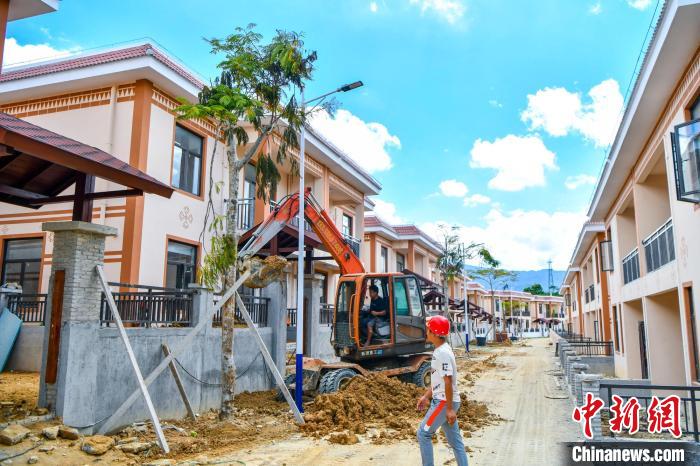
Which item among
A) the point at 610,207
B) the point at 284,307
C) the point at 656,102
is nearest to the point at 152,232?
the point at 284,307

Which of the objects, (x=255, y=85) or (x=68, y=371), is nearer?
(x=68, y=371)

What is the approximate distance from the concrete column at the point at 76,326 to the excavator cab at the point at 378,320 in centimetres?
581

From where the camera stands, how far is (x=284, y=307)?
45.7 feet

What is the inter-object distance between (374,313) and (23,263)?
9712 mm

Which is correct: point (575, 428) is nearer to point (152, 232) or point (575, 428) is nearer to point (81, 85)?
point (152, 232)

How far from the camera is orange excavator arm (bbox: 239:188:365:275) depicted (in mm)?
11771

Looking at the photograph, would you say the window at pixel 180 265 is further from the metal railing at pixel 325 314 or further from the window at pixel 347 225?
the window at pixel 347 225

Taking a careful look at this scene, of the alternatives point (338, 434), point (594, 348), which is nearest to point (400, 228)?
point (594, 348)

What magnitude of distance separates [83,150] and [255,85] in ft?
12.4

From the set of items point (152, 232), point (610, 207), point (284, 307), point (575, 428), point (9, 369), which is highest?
point (610, 207)

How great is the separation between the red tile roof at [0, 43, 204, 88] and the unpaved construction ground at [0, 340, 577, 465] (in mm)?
7807

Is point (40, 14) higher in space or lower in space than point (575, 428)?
higher

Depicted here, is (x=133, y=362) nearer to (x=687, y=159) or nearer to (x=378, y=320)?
(x=378, y=320)

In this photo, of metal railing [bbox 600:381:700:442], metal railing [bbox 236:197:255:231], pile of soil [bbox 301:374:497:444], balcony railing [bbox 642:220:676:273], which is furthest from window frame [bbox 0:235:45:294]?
balcony railing [bbox 642:220:676:273]
